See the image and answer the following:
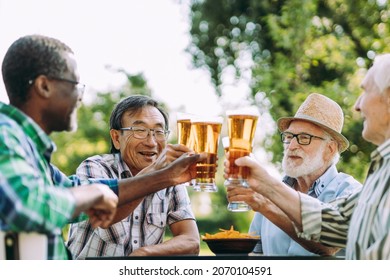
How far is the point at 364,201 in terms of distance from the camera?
2895mm

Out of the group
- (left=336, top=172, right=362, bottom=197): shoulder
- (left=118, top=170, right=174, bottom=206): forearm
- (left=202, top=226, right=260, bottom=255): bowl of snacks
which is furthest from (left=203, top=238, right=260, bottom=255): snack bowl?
(left=336, top=172, right=362, bottom=197): shoulder

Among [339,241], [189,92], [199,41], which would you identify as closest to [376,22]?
[199,41]

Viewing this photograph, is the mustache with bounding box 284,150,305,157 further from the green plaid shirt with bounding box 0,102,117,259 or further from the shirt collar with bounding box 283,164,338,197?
the green plaid shirt with bounding box 0,102,117,259

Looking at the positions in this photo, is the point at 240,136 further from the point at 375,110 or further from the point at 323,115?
the point at 323,115

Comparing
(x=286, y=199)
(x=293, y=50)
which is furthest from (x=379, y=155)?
(x=293, y=50)

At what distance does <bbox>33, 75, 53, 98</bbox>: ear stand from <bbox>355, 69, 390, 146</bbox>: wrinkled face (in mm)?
1367

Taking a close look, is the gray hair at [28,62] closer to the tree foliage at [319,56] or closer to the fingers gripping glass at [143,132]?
the fingers gripping glass at [143,132]

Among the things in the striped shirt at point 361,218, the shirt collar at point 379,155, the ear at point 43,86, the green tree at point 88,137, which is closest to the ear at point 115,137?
the striped shirt at point 361,218

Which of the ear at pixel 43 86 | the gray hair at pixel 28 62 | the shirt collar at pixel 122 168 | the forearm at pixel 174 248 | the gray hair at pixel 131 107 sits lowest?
the forearm at pixel 174 248

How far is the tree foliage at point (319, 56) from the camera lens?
10391 mm

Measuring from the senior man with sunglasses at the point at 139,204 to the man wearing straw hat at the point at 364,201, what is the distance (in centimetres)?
85

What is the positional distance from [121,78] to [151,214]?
1661 cm

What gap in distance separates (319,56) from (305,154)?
670cm
